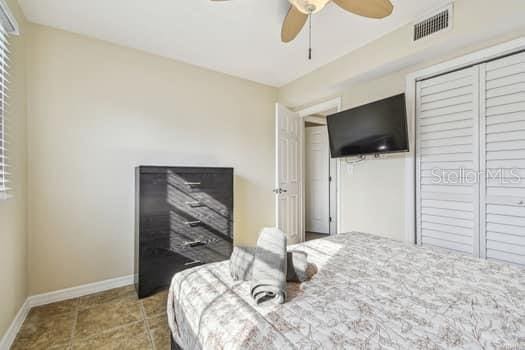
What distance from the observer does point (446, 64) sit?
6.68ft

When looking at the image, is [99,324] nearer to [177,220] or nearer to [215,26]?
[177,220]

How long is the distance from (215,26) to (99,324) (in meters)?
2.63

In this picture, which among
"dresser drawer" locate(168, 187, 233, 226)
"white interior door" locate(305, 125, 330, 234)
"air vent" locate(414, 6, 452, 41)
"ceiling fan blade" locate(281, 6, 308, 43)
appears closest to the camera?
"ceiling fan blade" locate(281, 6, 308, 43)

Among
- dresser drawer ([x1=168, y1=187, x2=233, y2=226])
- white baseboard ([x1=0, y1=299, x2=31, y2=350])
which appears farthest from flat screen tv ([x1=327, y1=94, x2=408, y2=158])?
white baseboard ([x1=0, y1=299, x2=31, y2=350])

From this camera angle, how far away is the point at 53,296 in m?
2.07

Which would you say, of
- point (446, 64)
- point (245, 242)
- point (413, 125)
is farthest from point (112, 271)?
point (446, 64)

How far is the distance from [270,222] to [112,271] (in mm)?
2057

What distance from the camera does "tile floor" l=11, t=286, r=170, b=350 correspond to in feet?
5.08

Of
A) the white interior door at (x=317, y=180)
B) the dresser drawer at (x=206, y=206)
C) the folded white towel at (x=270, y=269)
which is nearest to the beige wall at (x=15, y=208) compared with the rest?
the dresser drawer at (x=206, y=206)

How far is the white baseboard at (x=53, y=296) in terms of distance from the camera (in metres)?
1.55

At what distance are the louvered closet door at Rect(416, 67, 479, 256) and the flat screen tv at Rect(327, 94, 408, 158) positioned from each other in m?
0.25

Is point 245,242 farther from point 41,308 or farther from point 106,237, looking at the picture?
point 41,308

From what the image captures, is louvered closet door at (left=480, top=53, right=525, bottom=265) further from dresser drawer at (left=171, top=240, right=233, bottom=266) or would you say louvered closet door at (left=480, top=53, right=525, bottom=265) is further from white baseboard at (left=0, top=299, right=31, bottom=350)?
white baseboard at (left=0, top=299, right=31, bottom=350)

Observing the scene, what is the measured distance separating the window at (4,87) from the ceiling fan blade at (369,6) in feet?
6.83
